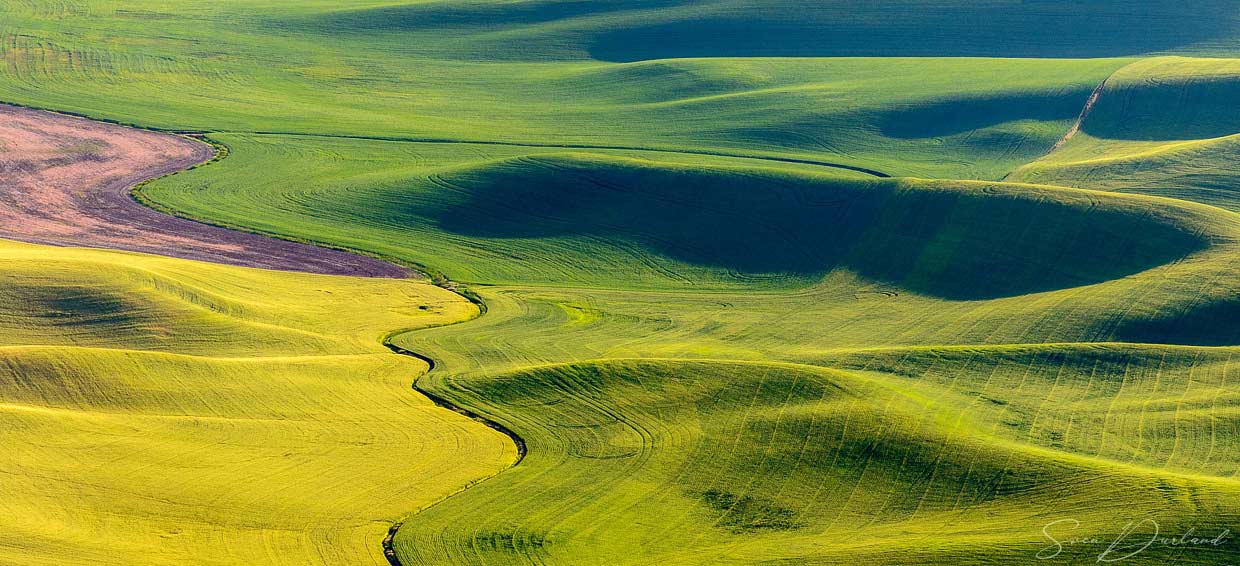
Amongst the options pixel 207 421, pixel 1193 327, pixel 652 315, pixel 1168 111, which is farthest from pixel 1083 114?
pixel 207 421

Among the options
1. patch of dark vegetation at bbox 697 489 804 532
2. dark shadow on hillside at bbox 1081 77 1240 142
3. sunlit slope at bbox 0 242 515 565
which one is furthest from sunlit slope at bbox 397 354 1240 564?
dark shadow on hillside at bbox 1081 77 1240 142

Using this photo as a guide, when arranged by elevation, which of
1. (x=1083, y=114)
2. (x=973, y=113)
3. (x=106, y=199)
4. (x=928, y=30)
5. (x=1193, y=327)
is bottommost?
(x=106, y=199)

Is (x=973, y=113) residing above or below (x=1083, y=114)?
below

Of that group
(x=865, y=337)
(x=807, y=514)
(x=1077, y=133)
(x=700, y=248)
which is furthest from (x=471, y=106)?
(x=807, y=514)

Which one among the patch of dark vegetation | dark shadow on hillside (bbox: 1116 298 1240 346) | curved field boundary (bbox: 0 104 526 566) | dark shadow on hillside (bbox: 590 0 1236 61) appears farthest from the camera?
dark shadow on hillside (bbox: 590 0 1236 61)

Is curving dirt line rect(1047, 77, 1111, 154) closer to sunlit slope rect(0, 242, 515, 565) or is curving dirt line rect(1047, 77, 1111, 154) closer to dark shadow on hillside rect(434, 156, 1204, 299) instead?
dark shadow on hillside rect(434, 156, 1204, 299)

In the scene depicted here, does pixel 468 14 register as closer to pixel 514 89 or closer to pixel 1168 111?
pixel 514 89

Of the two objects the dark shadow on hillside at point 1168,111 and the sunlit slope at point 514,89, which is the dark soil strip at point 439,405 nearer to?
the sunlit slope at point 514,89
